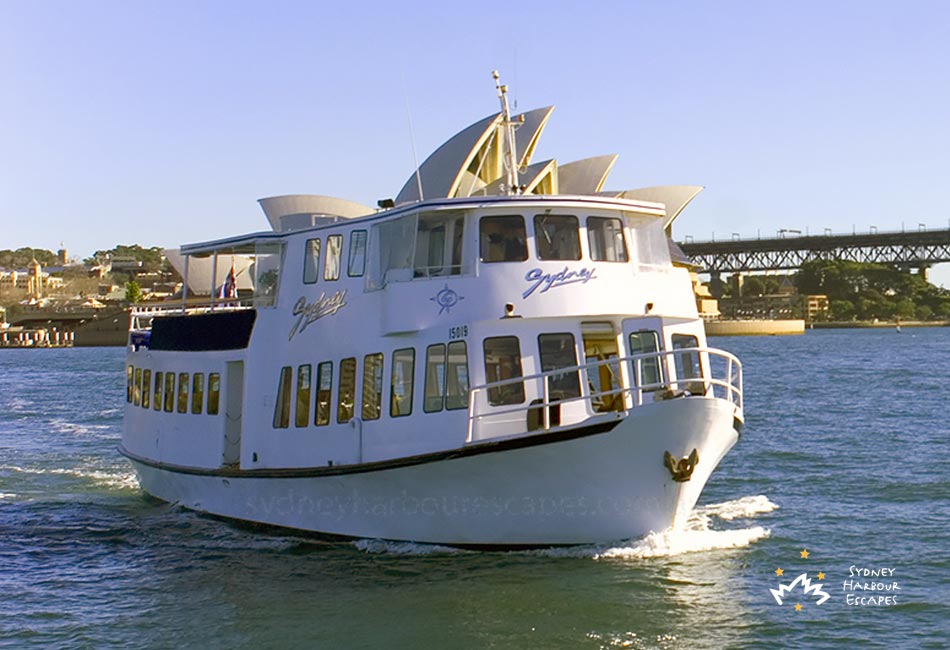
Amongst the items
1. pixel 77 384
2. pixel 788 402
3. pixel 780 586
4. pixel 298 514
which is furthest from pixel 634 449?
pixel 77 384

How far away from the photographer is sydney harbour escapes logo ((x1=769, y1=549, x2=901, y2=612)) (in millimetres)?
16266

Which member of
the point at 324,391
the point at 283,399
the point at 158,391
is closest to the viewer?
the point at 324,391

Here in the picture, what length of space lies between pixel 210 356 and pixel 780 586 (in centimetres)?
1055

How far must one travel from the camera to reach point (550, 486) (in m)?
16.9

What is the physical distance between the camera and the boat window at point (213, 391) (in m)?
22.2

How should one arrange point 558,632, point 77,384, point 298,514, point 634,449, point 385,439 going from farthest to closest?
point 77,384, point 298,514, point 385,439, point 634,449, point 558,632

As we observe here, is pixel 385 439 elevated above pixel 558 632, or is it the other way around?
pixel 385 439

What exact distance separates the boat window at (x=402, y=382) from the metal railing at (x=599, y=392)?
118 cm

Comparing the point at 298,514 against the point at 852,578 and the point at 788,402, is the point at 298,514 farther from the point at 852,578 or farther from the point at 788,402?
the point at 788,402

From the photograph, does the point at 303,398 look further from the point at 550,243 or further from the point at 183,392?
→ the point at 550,243

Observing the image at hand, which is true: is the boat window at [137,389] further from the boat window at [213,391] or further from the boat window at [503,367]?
the boat window at [503,367]

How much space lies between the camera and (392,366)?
18.2 metres

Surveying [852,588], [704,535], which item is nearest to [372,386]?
[704,535]

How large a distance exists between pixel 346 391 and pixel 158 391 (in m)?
6.97
